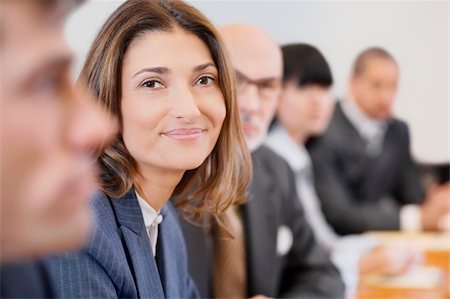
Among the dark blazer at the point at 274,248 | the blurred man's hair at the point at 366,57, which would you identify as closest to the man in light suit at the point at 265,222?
the dark blazer at the point at 274,248

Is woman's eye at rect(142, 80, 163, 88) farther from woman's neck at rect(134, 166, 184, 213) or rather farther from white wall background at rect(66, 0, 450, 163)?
white wall background at rect(66, 0, 450, 163)

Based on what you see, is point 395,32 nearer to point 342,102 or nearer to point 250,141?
point 342,102

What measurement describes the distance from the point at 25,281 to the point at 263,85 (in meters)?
0.79

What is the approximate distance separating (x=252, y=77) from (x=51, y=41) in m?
0.79

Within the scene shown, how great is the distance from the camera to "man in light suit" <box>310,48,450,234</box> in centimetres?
190

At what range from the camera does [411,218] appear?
6.95 ft

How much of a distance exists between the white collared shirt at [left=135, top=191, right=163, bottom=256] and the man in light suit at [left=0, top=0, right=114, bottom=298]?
17.5 inches

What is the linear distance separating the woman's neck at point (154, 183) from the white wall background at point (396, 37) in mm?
429

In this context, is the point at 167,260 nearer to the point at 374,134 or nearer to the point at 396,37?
A: the point at 396,37

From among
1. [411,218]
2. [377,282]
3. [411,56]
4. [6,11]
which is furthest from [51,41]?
[411,218]

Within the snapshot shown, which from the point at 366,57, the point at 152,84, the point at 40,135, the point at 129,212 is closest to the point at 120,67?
the point at 152,84

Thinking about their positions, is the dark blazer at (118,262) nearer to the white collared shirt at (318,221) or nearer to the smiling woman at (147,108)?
the smiling woman at (147,108)

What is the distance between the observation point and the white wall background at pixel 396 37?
1.43m

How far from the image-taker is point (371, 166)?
86.4 inches
